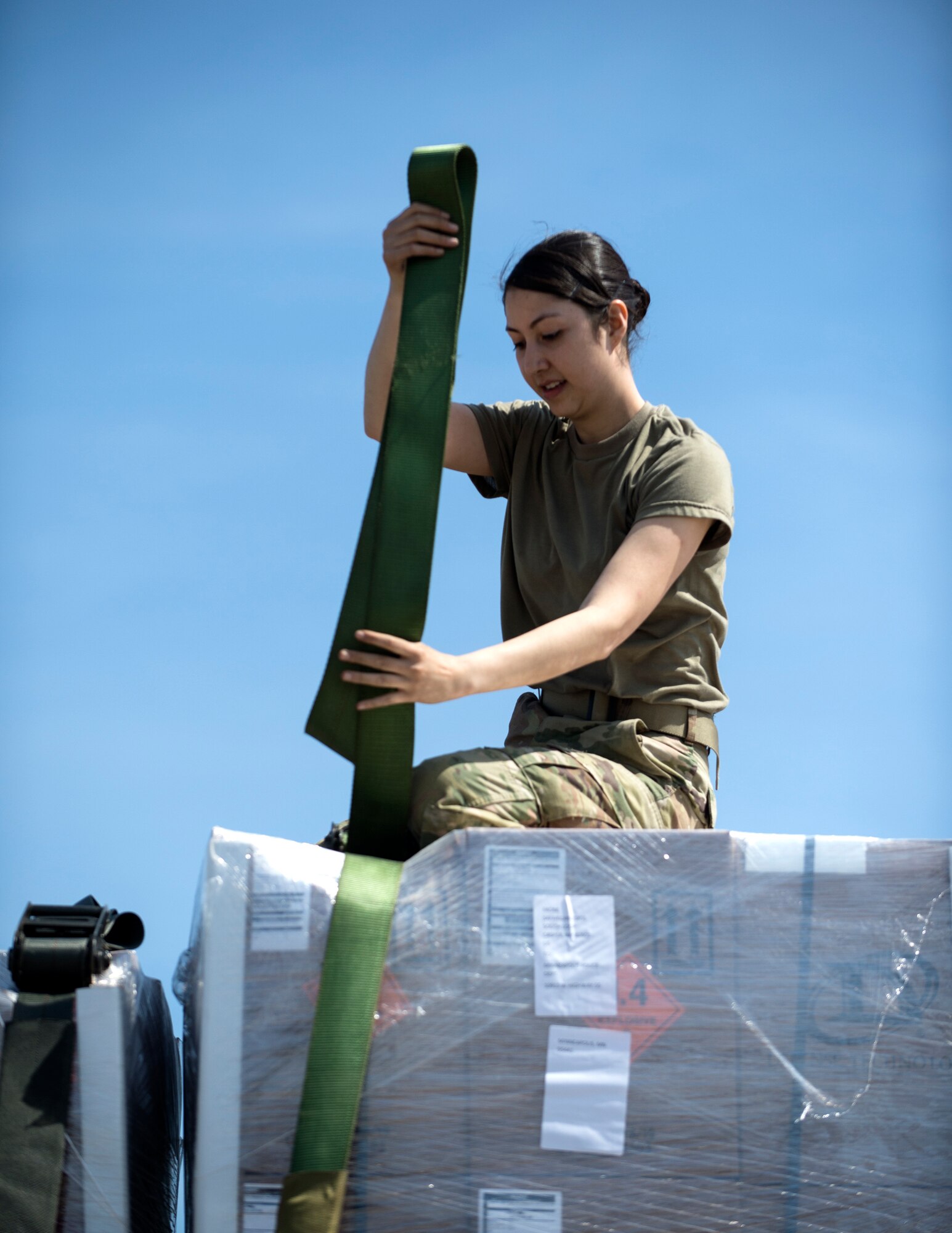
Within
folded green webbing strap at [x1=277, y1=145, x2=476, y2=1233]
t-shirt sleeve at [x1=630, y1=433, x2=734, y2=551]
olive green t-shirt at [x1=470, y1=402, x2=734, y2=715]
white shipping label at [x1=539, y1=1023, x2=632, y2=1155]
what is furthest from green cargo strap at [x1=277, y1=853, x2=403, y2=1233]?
t-shirt sleeve at [x1=630, y1=433, x2=734, y2=551]

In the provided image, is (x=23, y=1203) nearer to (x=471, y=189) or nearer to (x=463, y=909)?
(x=463, y=909)

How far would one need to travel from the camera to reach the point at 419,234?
75.4 inches

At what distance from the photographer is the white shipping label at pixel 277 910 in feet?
5.32

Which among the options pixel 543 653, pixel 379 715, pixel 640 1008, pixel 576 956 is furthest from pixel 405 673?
pixel 640 1008

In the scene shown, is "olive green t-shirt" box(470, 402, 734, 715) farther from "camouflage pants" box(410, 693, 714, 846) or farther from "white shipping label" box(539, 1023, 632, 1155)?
"white shipping label" box(539, 1023, 632, 1155)

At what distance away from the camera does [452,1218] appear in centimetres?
159

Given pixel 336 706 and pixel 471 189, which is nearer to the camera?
pixel 336 706

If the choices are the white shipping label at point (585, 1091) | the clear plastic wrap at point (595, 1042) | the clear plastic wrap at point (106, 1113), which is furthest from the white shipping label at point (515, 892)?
the clear plastic wrap at point (106, 1113)

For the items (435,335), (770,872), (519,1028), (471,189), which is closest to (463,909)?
(519,1028)

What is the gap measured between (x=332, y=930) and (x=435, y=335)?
2.84ft

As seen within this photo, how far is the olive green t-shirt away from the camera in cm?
210

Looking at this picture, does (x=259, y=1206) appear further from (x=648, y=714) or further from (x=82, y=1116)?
(x=648, y=714)

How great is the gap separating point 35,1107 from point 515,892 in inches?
26.1

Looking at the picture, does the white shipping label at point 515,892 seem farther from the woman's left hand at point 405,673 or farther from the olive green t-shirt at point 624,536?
the olive green t-shirt at point 624,536
